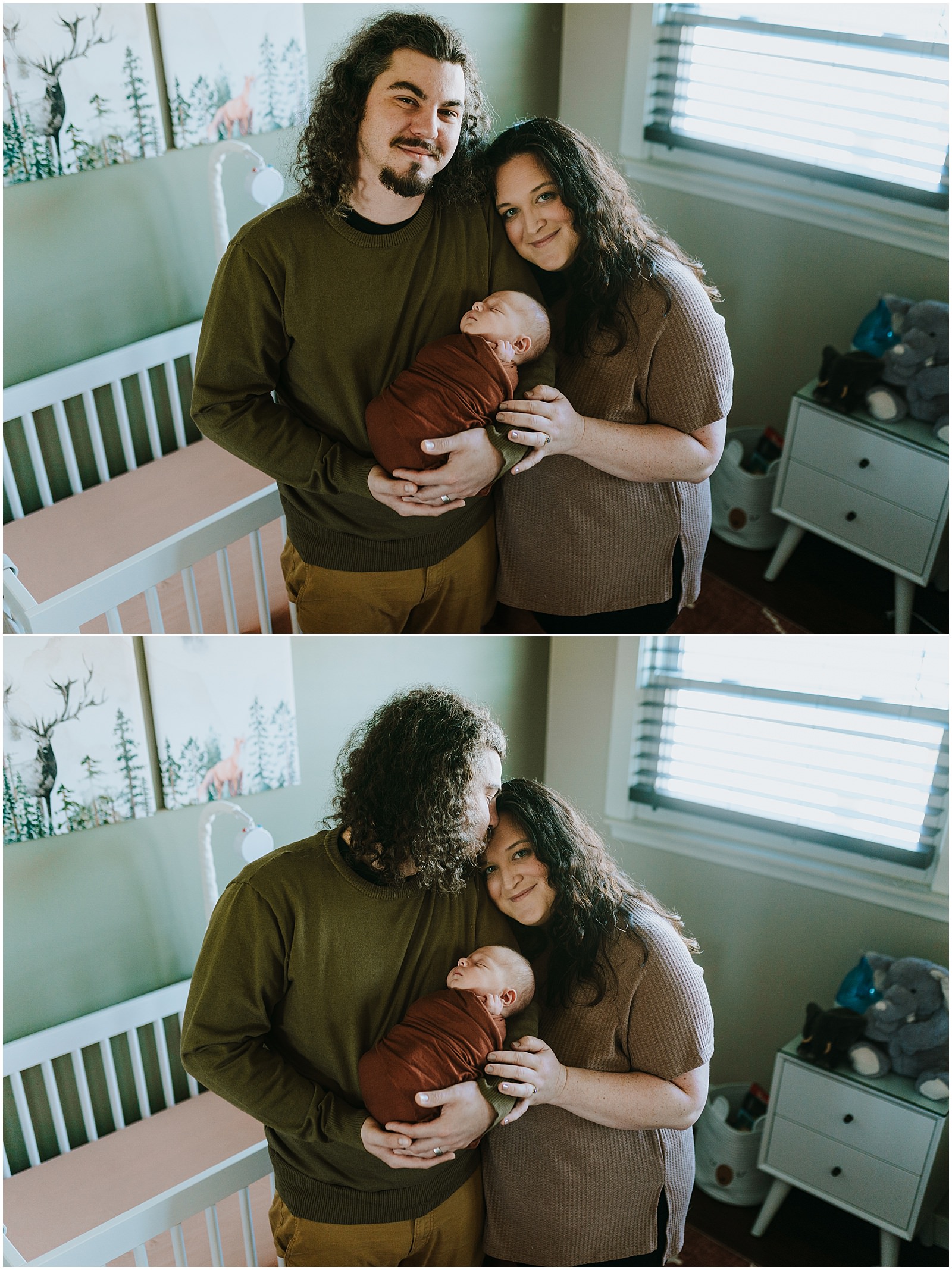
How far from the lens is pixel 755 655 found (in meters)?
1.87

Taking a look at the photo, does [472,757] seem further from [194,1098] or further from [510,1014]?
[194,1098]

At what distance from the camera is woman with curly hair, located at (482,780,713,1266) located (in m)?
1.13

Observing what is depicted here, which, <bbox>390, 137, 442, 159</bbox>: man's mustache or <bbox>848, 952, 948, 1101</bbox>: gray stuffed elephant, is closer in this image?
<bbox>390, 137, 442, 159</bbox>: man's mustache

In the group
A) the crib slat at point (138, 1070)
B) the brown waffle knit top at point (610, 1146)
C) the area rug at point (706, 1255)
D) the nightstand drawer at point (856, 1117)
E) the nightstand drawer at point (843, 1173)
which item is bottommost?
the area rug at point (706, 1255)

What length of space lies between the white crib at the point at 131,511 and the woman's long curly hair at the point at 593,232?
0.60 m

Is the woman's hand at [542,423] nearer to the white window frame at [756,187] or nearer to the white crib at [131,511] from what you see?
the white crib at [131,511]

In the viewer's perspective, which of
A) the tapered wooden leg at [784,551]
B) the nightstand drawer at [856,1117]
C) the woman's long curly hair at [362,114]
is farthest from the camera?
the tapered wooden leg at [784,551]

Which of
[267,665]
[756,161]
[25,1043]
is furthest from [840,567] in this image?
[25,1043]

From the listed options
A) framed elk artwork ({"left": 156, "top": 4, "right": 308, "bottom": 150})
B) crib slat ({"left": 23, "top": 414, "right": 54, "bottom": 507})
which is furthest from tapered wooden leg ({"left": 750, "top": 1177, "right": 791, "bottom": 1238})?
framed elk artwork ({"left": 156, "top": 4, "right": 308, "bottom": 150})

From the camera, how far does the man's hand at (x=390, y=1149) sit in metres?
1.03

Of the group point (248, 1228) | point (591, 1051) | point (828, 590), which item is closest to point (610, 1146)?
point (591, 1051)

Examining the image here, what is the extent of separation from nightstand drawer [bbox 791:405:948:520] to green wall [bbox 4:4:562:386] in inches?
36.6

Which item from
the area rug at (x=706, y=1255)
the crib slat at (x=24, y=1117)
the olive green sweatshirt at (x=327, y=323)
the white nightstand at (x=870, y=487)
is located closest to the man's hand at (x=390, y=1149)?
the olive green sweatshirt at (x=327, y=323)

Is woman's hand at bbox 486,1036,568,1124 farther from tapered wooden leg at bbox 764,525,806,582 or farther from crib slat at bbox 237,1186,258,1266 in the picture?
tapered wooden leg at bbox 764,525,806,582
